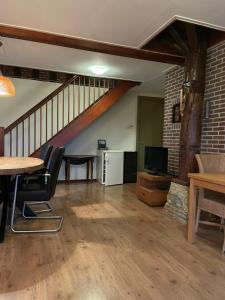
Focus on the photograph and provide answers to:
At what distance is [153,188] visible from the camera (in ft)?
13.2

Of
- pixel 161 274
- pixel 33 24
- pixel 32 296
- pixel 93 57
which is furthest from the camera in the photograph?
pixel 93 57

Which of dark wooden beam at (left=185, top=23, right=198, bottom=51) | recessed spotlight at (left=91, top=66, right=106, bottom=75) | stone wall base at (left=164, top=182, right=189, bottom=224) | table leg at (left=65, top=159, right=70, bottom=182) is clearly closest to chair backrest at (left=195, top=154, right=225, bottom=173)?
stone wall base at (left=164, top=182, right=189, bottom=224)

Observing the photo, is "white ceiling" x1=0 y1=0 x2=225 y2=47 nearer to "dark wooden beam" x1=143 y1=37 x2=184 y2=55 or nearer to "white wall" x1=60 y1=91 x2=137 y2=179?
"dark wooden beam" x1=143 y1=37 x2=184 y2=55

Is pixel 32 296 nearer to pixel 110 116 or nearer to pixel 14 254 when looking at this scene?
pixel 14 254

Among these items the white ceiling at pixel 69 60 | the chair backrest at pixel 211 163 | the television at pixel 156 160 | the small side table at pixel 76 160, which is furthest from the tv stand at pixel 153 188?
the white ceiling at pixel 69 60

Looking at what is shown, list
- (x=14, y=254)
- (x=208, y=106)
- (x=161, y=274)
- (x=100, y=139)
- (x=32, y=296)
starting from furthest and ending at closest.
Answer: (x=100, y=139)
(x=208, y=106)
(x=14, y=254)
(x=161, y=274)
(x=32, y=296)

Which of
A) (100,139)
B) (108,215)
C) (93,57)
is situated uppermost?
(93,57)

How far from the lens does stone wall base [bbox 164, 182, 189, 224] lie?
A: 3.13 metres

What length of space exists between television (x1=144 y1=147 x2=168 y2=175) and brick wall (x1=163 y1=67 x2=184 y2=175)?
0.71ft

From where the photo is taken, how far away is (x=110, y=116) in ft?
20.0

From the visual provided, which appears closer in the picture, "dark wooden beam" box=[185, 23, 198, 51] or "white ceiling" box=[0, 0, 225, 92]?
"white ceiling" box=[0, 0, 225, 92]

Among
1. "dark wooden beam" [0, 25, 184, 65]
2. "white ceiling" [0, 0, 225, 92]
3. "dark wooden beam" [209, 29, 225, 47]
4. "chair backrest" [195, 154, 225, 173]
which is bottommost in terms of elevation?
"chair backrest" [195, 154, 225, 173]

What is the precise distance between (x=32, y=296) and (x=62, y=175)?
13.4 feet

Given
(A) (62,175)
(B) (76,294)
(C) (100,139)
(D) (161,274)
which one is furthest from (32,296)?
(C) (100,139)
